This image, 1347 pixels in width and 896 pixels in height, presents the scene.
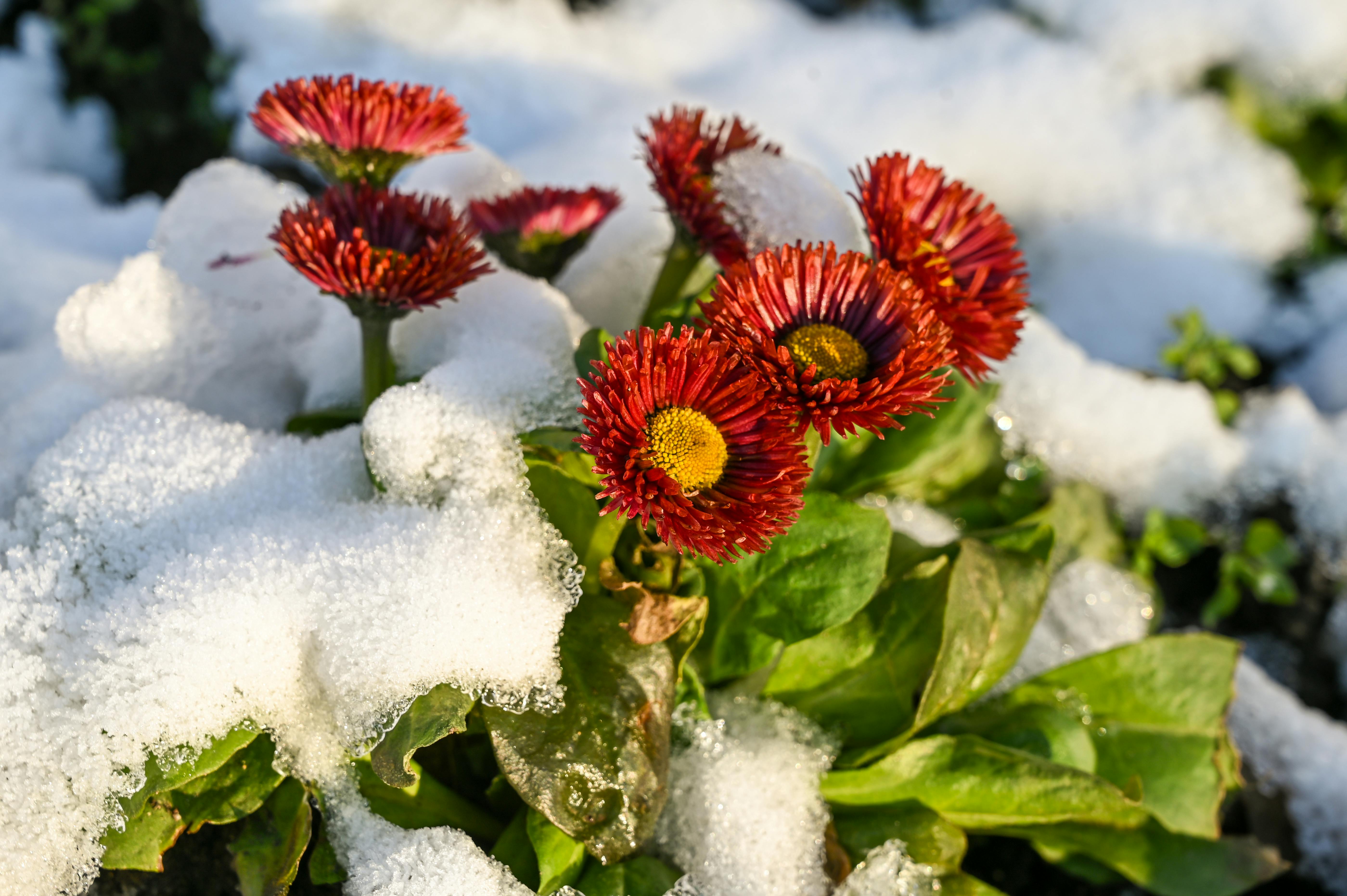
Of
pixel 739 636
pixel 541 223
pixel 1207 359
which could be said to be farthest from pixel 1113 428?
pixel 541 223

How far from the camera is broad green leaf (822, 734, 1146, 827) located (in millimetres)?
Result: 1197

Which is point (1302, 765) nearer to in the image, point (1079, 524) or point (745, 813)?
point (1079, 524)

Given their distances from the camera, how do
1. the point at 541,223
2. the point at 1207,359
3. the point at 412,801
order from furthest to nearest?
the point at 1207,359
the point at 541,223
the point at 412,801

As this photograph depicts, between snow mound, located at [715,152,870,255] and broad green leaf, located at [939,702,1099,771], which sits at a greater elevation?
snow mound, located at [715,152,870,255]

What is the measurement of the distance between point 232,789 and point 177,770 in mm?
96

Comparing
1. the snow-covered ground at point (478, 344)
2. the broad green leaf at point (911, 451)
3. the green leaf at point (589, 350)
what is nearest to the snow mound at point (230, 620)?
the snow-covered ground at point (478, 344)

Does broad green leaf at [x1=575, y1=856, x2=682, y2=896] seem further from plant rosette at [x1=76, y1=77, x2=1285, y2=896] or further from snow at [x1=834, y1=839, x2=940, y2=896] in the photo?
snow at [x1=834, y1=839, x2=940, y2=896]

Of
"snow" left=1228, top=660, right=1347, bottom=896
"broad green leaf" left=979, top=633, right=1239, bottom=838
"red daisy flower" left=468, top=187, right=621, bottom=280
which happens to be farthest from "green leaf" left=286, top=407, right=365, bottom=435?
"snow" left=1228, top=660, right=1347, bottom=896

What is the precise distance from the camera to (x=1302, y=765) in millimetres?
1640

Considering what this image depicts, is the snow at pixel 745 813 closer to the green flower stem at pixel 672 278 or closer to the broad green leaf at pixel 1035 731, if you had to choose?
the broad green leaf at pixel 1035 731

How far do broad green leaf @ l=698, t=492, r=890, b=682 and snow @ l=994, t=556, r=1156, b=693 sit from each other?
537 mm

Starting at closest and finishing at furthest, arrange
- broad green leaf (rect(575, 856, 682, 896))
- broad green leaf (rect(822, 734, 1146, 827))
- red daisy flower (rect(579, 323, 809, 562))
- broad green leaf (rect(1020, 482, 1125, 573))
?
red daisy flower (rect(579, 323, 809, 562))
broad green leaf (rect(575, 856, 682, 896))
broad green leaf (rect(822, 734, 1146, 827))
broad green leaf (rect(1020, 482, 1125, 573))

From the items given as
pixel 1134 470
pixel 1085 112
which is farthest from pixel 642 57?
pixel 1134 470

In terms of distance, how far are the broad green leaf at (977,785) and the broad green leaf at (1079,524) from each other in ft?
1.45
